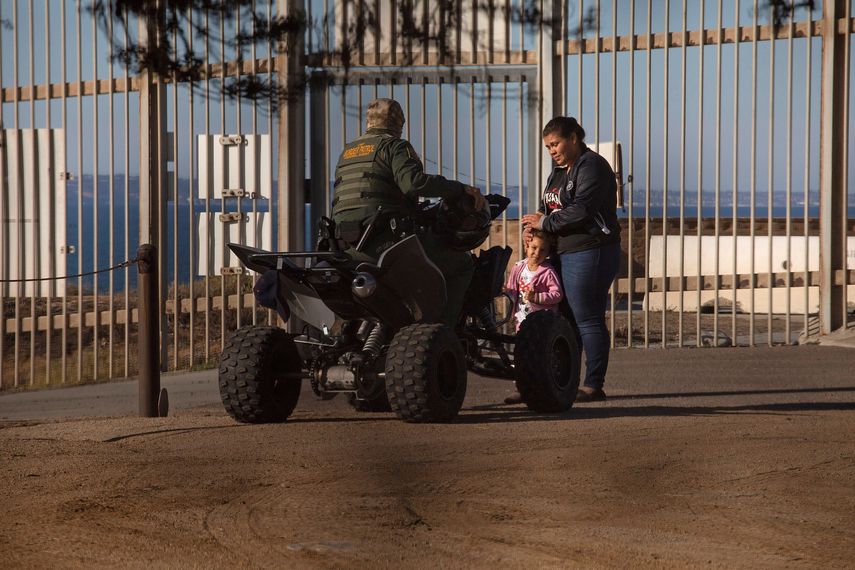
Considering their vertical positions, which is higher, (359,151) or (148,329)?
(359,151)

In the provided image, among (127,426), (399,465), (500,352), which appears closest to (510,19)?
(500,352)

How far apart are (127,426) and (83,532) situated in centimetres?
214

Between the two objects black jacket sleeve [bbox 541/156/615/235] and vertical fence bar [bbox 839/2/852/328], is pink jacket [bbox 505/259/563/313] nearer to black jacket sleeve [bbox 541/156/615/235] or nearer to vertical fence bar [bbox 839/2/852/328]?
black jacket sleeve [bbox 541/156/615/235]

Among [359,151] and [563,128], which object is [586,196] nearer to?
[563,128]

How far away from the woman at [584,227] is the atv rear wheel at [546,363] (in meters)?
0.42

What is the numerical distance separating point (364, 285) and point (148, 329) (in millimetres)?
1438

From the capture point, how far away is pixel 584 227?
20.9 feet

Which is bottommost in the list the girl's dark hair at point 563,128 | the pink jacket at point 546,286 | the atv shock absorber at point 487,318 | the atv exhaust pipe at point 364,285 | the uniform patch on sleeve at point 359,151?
the atv shock absorber at point 487,318

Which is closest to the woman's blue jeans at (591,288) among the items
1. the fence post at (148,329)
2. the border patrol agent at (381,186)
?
the border patrol agent at (381,186)

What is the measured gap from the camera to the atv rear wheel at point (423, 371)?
17.2ft

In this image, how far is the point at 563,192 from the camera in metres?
6.41

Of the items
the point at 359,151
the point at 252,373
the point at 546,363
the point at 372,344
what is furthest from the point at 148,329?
the point at 546,363

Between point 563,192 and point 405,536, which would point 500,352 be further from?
point 405,536

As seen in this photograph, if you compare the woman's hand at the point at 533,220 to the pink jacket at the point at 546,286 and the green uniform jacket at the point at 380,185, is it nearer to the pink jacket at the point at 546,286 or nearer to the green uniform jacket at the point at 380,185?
the pink jacket at the point at 546,286
